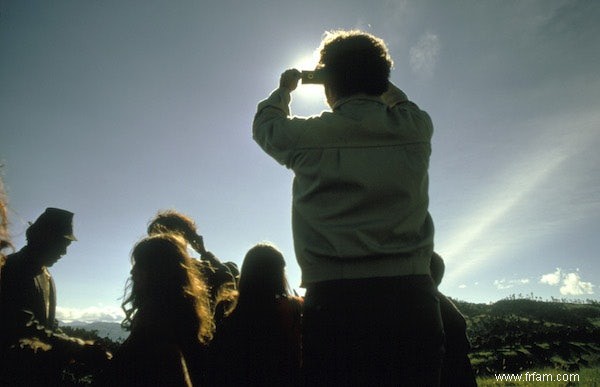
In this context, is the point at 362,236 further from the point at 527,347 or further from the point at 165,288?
the point at 527,347

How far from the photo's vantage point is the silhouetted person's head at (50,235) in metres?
5.57

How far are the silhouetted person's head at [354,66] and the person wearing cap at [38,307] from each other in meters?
2.60

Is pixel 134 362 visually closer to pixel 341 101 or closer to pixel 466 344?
pixel 341 101

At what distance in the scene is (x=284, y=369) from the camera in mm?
3510

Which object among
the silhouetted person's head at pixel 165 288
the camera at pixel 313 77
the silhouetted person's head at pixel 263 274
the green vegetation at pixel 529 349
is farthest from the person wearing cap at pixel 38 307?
the green vegetation at pixel 529 349

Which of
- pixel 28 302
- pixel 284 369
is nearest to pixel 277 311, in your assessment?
pixel 284 369

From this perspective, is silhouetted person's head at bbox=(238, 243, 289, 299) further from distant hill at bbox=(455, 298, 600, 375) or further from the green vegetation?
the green vegetation

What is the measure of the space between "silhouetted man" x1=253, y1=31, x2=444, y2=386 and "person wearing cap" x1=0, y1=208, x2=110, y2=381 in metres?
2.18

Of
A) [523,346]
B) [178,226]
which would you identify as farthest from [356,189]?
[523,346]

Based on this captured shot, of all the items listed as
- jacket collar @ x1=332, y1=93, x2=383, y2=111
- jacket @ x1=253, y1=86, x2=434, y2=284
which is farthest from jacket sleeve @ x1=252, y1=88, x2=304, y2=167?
jacket collar @ x1=332, y1=93, x2=383, y2=111

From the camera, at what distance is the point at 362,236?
1.45 metres

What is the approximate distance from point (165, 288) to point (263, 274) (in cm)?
124

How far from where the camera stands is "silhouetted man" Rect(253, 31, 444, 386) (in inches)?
53.9

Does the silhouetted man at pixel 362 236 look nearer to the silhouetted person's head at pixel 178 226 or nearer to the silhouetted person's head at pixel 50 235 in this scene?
the silhouetted person's head at pixel 178 226
